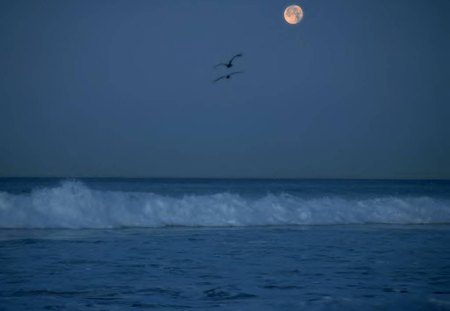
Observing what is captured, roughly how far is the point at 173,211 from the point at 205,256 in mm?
7786

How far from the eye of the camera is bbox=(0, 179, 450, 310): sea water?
669 cm

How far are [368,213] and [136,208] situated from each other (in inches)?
330

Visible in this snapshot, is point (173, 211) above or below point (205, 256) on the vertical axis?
above

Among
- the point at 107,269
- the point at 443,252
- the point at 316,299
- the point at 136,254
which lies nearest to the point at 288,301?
the point at 316,299

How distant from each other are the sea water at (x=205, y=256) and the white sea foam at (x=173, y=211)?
0.17 feet

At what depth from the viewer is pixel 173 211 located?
17500 mm

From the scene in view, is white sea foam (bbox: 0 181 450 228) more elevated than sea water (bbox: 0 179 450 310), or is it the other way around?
white sea foam (bbox: 0 181 450 228)

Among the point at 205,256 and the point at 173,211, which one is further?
the point at 173,211

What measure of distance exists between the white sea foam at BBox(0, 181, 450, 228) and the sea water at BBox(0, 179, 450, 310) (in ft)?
0.17

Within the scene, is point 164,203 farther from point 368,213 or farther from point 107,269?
point 107,269

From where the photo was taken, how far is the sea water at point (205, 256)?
6.69 m

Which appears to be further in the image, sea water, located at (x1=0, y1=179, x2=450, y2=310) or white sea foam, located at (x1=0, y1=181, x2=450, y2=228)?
white sea foam, located at (x1=0, y1=181, x2=450, y2=228)

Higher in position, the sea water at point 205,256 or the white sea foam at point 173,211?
the white sea foam at point 173,211

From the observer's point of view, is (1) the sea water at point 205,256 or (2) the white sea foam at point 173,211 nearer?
(1) the sea water at point 205,256
